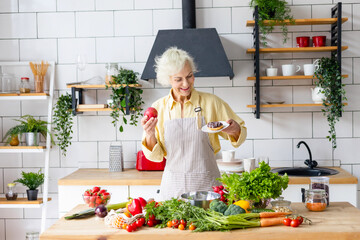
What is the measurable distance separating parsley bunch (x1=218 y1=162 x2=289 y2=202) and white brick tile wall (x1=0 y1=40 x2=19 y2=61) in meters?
2.78

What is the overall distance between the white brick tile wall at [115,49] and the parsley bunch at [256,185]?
2.20m

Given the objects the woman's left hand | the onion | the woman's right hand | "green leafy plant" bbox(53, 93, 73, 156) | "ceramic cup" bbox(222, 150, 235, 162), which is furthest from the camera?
"green leafy plant" bbox(53, 93, 73, 156)

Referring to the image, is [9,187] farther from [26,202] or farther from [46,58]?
[46,58]

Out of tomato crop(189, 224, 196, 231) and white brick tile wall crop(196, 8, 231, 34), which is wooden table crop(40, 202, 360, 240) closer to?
tomato crop(189, 224, 196, 231)

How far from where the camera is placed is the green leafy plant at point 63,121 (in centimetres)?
A: 382

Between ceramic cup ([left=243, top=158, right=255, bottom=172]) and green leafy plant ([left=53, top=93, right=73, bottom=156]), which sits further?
green leafy plant ([left=53, top=93, right=73, bottom=156])

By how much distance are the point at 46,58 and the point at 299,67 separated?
2278 mm

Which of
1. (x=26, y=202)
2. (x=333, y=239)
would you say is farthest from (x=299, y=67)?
(x=26, y=202)

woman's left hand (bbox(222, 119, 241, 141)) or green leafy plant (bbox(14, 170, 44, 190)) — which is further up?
woman's left hand (bbox(222, 119, 241, 141))

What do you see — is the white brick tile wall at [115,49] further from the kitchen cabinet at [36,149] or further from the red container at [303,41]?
the red container at [303,41]

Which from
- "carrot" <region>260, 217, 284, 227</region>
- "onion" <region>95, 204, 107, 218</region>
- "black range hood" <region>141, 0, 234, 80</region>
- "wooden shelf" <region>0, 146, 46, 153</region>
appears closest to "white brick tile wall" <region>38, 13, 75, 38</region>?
"black range hood" <region>141, 0, 234, 80</region>

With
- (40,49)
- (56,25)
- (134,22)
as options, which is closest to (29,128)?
(40,49)

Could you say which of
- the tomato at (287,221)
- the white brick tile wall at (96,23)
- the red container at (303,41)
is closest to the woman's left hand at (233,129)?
the tomato at (287,221)

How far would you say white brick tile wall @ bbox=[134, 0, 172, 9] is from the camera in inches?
154
